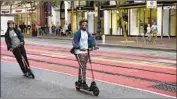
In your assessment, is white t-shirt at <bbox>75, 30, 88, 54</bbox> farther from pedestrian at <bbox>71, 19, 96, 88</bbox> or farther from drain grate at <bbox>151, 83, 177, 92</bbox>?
drain grate at <bbox>151, 83, 177, 92</bbox>

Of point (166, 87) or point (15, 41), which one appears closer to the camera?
point (166, 87)

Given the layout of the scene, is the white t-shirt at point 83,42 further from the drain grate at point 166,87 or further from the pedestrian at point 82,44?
the drain grate at point 166,87

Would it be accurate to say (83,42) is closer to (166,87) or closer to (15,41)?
(166,87)

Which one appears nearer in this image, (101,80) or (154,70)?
(101,80)

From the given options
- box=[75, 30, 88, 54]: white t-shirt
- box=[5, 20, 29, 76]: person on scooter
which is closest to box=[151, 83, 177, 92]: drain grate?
box=[75, 30, 88, 54]: white t-shirt

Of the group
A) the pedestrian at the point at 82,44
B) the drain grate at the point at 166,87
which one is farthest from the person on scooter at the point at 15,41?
the drain grate at the point at 166,87

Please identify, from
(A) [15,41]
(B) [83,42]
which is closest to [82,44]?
(B) [83,42]

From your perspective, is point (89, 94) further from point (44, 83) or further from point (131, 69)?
point (131, 69)

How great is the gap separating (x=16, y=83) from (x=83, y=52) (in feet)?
8.45

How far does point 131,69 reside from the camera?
50.6ft

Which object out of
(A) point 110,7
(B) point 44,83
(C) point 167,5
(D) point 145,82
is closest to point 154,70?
(D) point 145,82

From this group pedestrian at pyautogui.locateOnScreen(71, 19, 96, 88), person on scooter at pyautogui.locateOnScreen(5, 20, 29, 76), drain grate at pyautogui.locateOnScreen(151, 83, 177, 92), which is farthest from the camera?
person on scooter at pyautogui.locateOnScreen(5, 20, 29, 76)

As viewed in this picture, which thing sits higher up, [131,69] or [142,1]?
[142,1]

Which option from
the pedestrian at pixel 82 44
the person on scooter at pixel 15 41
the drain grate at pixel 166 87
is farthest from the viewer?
the person on scooter at pixel 15 41
